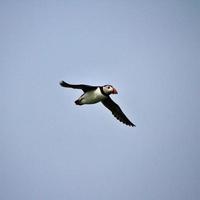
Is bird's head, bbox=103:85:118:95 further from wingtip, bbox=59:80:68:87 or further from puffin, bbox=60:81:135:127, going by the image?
wingtip, bbox=59:80:68:87

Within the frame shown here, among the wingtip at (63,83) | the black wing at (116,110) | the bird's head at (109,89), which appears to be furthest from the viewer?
the black wing at (116,110)

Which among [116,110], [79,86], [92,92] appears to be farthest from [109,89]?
[116,110]

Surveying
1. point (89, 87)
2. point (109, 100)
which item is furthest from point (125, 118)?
point (89, 87)

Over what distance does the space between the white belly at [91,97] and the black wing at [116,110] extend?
1163 millimetres

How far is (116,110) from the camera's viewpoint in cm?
1625

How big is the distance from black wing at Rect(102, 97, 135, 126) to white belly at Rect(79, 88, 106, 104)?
116 cm

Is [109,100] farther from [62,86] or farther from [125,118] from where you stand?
[62,86]

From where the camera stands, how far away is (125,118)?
16.4m

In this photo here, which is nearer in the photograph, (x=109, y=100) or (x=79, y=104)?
(x=79, y=104)

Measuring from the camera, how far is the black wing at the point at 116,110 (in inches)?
626

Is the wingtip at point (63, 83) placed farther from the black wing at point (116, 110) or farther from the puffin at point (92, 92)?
the black wing at point (116, 110)

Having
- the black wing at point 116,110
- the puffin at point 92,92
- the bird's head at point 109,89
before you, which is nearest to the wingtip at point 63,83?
the puffin at point 92,92

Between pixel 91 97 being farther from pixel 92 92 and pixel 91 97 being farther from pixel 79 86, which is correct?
pixel 79 86

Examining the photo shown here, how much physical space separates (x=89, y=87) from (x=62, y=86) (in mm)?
863
